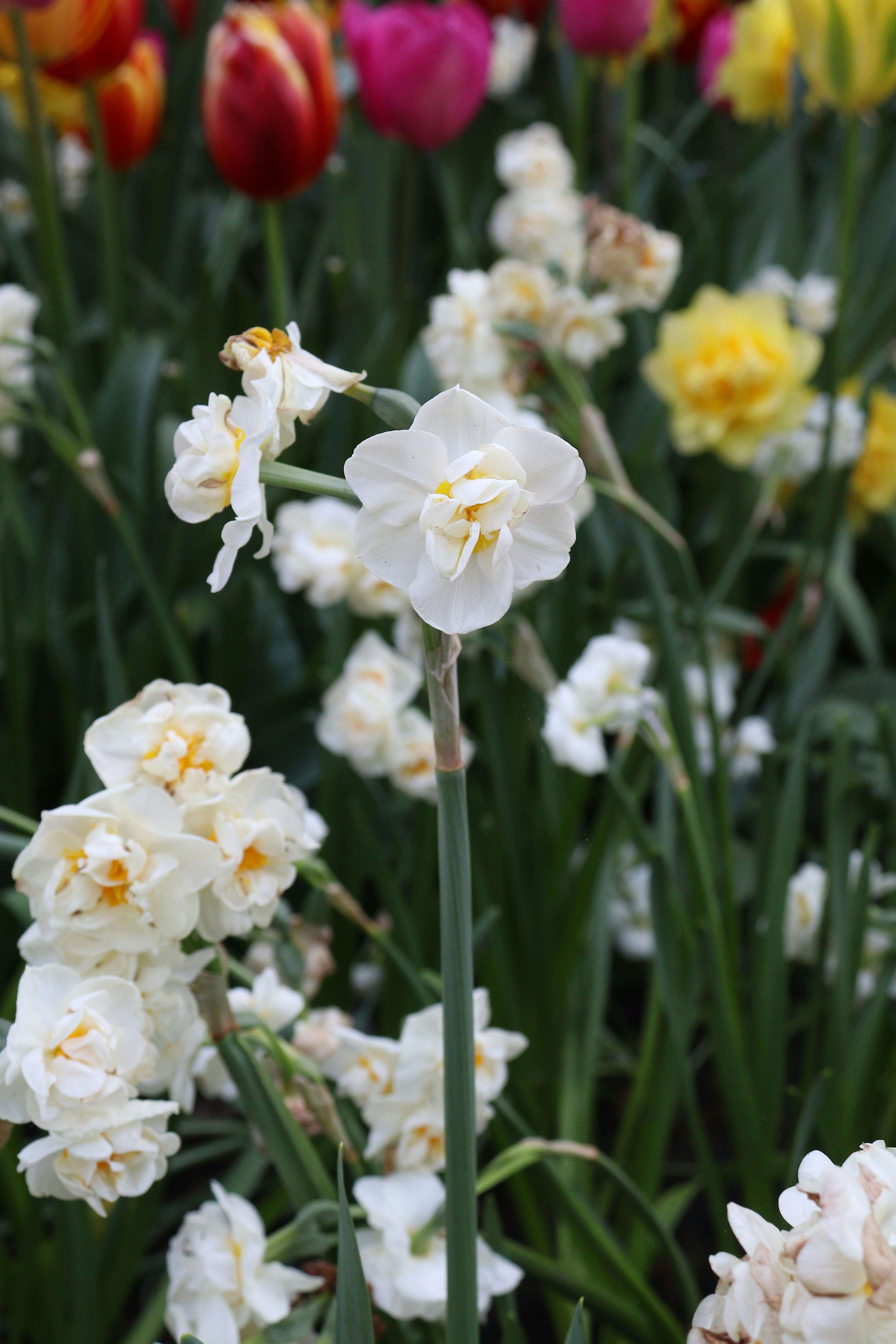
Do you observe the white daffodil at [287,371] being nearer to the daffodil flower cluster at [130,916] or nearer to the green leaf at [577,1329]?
the daffodil flower cluster at [130,916]

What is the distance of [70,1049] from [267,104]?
1.07m

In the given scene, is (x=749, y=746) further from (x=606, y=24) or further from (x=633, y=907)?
(x=606, y=24)

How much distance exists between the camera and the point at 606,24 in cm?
155

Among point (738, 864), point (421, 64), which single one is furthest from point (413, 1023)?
point (421, 64)

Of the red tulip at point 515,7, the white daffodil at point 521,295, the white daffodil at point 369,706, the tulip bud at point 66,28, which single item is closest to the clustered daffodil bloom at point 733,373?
the white daffodil at point 521,295

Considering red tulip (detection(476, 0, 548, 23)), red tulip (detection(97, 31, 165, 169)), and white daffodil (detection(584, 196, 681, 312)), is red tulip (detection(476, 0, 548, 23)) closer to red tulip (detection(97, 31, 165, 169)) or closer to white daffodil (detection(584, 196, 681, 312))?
red tulip (detection(97, 31, 165, 169))

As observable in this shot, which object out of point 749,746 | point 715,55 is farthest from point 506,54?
point 749,746

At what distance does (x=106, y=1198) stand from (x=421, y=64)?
4.35 ft

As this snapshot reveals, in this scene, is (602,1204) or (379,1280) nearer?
(379,1280)

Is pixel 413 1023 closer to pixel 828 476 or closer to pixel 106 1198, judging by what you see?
pixel 106 1198

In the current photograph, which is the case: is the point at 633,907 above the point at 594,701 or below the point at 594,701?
below

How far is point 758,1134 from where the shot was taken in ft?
2.68

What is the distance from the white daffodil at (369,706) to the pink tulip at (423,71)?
2.85 feet

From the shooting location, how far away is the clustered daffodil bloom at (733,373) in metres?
1.21
